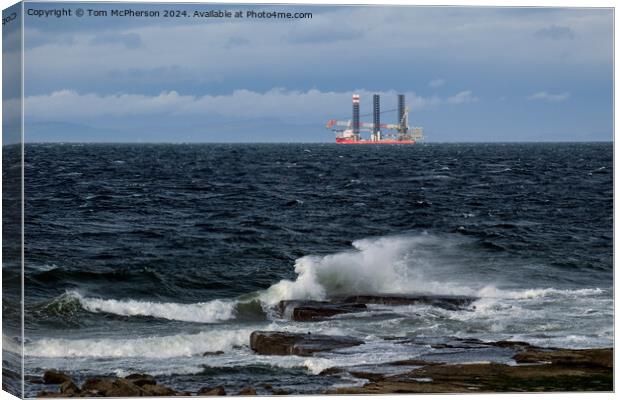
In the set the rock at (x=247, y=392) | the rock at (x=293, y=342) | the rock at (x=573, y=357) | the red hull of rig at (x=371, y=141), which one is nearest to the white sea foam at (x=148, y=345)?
the rock at (x=293, y=342)

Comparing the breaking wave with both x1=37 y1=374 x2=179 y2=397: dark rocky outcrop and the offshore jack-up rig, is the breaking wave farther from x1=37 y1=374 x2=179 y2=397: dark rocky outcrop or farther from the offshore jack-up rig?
the offshore jack-up rig

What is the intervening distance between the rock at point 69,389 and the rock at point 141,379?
0.88 metres

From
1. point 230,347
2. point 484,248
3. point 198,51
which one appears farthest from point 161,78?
point 484,248

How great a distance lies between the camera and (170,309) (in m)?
26.6

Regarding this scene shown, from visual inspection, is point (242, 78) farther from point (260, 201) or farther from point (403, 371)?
point (403, 371)

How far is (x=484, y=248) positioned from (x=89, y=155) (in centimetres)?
711

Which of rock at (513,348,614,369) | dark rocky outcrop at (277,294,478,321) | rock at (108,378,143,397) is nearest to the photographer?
rock at (108,378,143,397)

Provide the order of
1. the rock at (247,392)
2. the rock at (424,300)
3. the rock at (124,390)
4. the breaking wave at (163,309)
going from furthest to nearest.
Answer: the rock at (424,300) < the breaking wave at (163,309) < the rock at (247,392) < the rock at (124,390)

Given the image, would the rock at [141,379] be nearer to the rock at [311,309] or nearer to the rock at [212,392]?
the rock at [212,392]

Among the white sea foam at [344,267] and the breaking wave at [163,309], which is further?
the white sea foam at [344,267]

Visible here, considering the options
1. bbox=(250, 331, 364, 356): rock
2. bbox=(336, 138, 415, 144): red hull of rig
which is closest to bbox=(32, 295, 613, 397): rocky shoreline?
bbox=(250, 331, 364, 356): rock

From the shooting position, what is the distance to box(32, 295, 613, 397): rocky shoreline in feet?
80.4

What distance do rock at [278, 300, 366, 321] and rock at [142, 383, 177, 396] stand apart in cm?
271

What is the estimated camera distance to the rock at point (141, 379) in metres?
24.7
